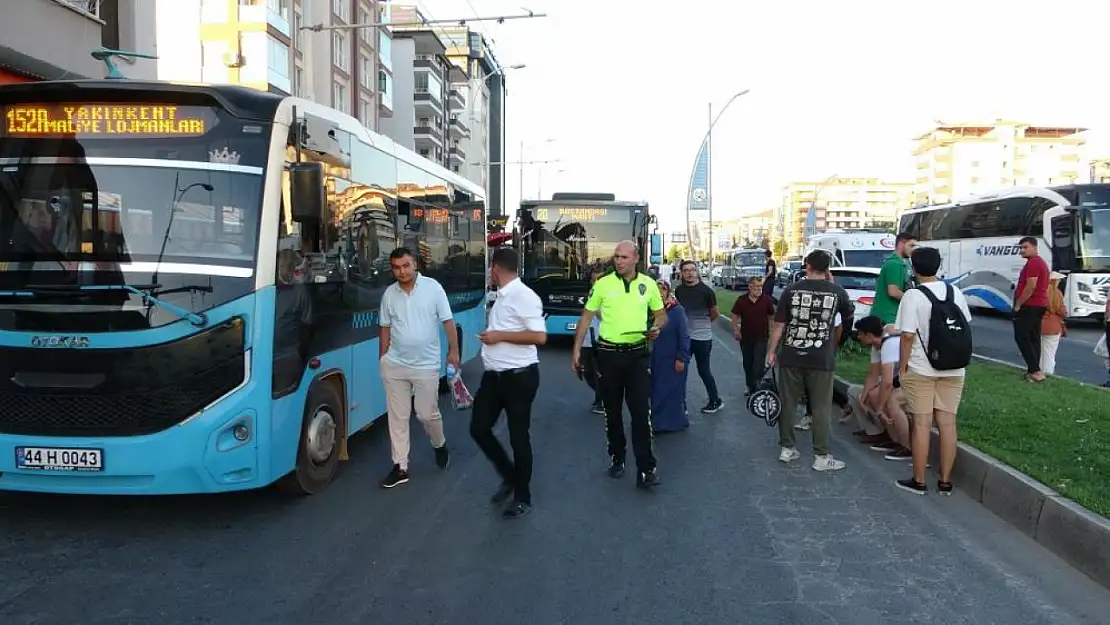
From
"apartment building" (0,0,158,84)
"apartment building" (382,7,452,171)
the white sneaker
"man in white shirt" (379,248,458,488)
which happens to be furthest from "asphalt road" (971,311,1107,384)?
"apartment building" (382,7,452,171)

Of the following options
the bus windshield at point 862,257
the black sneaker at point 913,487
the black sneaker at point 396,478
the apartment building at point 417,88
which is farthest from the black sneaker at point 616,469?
the apartment building at point 417,88

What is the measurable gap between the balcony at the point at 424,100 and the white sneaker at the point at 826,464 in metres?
67.5

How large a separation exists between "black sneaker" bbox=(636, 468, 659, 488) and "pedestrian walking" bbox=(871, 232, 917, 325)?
3208 mm

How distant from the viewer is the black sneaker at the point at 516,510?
5.88 meters

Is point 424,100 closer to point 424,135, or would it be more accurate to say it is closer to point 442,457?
point 424,135

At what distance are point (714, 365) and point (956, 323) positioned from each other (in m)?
8.85

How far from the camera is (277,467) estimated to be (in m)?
5.70

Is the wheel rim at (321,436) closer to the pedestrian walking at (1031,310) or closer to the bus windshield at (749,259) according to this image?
the pedestrian walking at (1031,310)

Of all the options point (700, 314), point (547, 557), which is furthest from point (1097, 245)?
point (547, 557)

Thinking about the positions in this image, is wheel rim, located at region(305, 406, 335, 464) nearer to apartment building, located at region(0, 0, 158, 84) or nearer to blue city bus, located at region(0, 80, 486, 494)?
blue city bus, located at region(0, 80, 486, 494)

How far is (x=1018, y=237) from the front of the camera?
25.1 m

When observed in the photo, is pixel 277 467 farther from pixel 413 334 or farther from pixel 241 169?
pixel 241 169

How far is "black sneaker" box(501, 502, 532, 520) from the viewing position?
5879mm

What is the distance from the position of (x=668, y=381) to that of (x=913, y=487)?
284 cm
